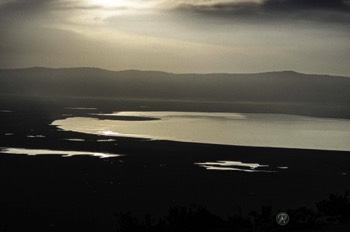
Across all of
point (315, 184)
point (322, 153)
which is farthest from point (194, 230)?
point (322, 153)

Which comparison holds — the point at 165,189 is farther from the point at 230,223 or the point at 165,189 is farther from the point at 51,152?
the point at 51,152

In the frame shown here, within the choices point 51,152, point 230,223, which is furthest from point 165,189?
point 51,152

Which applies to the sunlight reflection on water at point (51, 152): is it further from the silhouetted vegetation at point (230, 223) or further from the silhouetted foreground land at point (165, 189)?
the silhouetted vegetation at point (230, 223)

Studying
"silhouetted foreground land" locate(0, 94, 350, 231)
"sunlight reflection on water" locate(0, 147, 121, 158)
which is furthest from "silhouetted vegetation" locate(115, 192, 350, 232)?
"sunlight reflection on water" locate(0, 147, 121, 158)

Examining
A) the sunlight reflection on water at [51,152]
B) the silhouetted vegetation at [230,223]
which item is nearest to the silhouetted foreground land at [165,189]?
the silhouetted vegetation at [230,223]

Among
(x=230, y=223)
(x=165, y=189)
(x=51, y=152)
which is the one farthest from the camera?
(x=51, y=152)

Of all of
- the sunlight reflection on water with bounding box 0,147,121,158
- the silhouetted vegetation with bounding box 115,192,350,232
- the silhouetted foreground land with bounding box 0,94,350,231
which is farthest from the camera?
the sunlight reflection on water with bounding box 0,147,121,158

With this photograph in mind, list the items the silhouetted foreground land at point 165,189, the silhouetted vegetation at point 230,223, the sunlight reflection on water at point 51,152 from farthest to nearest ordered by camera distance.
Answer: the sunlight reflection on water at point 51,152 < the silhouetted foreground land at point 165,189 < the silhouetted vegetation at point 230,223

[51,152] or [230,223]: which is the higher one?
[51,152]

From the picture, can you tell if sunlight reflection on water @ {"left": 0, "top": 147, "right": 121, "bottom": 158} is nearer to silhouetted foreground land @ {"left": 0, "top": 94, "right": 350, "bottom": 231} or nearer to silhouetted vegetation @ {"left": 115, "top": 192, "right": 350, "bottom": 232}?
silhouetted foreground land @ {"left": 0, "top": 94, "right": 350, "bottom": 231}

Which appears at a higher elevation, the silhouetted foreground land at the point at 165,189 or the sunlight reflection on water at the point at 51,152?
the sunlight reflection on water at the point at 51,152

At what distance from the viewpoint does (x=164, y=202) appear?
20250 mm

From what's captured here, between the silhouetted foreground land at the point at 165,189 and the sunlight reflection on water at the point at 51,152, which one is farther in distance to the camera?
the sunlight reflection on water at the point at 51,152

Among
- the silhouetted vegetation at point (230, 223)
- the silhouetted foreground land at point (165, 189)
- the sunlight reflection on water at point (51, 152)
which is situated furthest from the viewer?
the sunlight reflection on water at point (51, 152)
